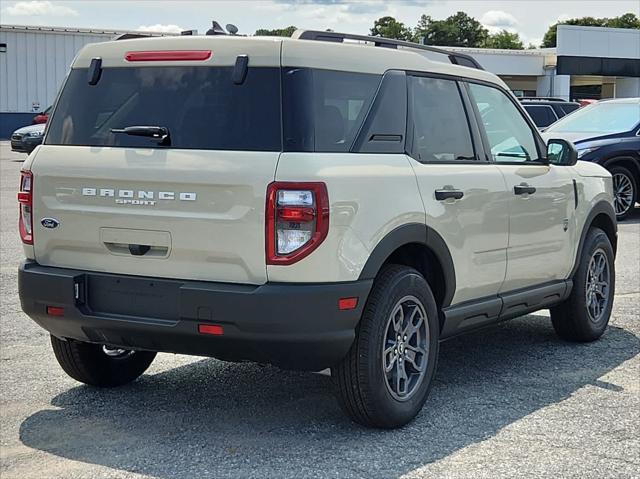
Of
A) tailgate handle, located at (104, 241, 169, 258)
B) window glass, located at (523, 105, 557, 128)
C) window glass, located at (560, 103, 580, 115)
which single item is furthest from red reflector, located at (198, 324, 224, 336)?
window glass, located at (560, 103, 580, 115)

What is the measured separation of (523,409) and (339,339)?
1.41m

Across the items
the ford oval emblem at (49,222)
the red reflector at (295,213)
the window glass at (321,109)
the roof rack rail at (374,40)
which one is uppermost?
the roof rack rail at (374,40)

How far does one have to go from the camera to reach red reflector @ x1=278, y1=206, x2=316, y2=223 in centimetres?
448

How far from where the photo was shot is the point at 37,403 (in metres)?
5.47

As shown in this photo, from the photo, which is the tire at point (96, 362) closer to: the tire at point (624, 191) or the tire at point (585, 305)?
the tire at point (585, 305)

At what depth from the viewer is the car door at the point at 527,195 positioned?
606cm

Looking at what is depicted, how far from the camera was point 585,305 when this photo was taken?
23.0ft

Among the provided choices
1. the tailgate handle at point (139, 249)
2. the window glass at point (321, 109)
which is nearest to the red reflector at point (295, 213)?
the window glass at point (321, 109)

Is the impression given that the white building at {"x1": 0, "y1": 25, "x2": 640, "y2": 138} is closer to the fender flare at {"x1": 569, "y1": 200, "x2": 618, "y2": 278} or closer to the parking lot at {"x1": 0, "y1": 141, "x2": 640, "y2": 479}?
the fender flare at {"x1": 569, "y1": 200, "x2": 618, "y2": 278}

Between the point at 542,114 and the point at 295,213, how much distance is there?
17.8 meters

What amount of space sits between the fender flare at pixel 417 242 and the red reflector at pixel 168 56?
127 centimetres

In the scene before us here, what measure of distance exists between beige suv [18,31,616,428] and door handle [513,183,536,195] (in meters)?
0.40

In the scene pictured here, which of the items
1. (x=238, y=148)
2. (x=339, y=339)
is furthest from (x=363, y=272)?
(x=238, y=148)

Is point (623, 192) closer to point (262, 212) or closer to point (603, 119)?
point (603, 119)
